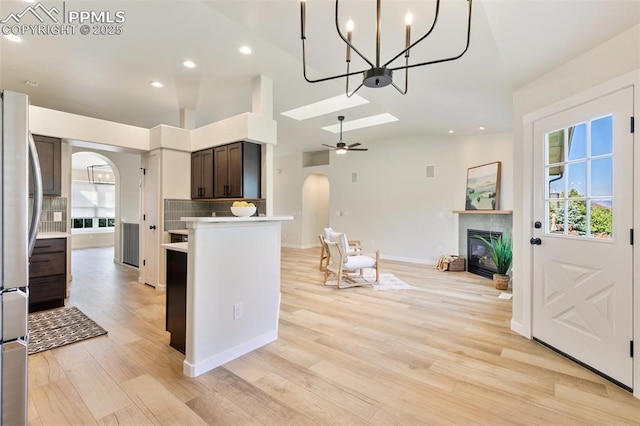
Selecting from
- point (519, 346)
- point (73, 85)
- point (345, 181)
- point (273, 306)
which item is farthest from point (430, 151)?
point (73, 85)

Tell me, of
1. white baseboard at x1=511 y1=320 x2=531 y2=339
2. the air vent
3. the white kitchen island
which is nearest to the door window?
white baseboard at x1=511 y1=320 x2=531 y2=339

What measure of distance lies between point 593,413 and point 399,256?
219 inches

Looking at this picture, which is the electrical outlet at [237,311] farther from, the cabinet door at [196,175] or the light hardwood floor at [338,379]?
the cabinet door at [196,175]

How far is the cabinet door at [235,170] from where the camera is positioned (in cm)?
406

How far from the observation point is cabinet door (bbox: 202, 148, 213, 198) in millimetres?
4547

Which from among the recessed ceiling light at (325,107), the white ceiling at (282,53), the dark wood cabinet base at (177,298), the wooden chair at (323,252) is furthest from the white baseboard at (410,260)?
the dark wood cabinet base at (177,298)

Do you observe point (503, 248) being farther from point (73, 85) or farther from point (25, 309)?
point (73, 85)

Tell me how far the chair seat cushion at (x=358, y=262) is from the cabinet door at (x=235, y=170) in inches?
79.5

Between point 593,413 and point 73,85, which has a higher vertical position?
point 73,85

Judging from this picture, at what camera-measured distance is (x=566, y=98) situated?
2.53 meters

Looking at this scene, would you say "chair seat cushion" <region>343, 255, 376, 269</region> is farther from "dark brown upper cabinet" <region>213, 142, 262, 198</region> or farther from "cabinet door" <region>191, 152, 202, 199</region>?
"cabinet door" <region>191, 152, 202, 199</region>

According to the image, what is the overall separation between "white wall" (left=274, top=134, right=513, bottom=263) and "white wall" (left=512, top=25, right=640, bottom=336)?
310cm

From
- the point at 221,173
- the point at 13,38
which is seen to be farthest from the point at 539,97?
the point at 13,38

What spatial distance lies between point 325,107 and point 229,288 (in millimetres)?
4086
